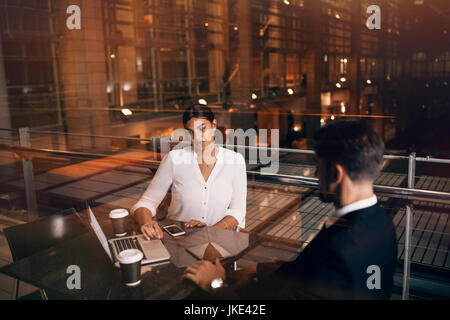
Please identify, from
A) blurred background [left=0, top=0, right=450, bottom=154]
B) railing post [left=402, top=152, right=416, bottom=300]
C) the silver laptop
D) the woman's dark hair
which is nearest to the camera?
the silver laptop

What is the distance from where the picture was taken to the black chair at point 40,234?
1.90 meters

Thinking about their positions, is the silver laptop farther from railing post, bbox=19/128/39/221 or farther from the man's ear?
railing post, bbox=19/128/39/221

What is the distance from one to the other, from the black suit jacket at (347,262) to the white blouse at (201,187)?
967 millimetres

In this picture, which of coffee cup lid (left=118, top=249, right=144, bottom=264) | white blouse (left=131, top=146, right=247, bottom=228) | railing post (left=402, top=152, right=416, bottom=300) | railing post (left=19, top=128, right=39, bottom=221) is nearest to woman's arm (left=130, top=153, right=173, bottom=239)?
white blouse (left=131, top=146, right=247, bottom=228)

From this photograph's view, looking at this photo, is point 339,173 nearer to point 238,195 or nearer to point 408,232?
point 238,195

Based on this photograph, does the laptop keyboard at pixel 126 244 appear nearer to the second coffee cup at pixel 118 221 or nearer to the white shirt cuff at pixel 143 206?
the second coffee cup at pixel 118 221

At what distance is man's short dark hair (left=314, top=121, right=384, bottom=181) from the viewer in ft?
3.56

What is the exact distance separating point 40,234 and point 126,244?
750mm

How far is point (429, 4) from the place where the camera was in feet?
54.8

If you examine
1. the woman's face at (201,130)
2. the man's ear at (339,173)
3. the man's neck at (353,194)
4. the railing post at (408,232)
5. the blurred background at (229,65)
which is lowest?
the railing post at (408,232)

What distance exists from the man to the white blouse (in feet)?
2.98

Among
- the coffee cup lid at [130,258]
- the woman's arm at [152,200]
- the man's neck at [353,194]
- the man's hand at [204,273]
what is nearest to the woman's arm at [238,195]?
the woman's arm at [152,200]

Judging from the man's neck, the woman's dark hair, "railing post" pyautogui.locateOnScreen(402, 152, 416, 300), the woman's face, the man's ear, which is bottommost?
"railing post" pyautogui.locateOnScreen(402, 152, 416, 300)
